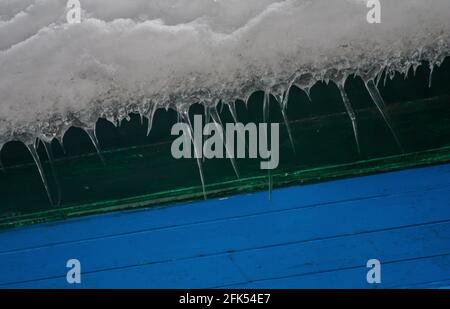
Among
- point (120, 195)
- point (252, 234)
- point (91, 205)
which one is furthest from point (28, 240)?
point (252, 234)

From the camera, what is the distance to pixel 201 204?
2.40 meters

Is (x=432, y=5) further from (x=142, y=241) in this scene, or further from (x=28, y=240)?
(x=28, y=240)

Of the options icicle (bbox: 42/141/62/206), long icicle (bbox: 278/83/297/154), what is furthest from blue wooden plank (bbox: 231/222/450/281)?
icicle (bbox: 42/141/62/206)

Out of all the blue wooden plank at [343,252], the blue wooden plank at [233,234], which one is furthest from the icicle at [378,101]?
the blue wooden plank at [343,252]

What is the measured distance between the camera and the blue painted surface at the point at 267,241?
2.37 meters

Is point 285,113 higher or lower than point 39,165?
higher

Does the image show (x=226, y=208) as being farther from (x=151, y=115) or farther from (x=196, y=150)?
(x=151, y=115)

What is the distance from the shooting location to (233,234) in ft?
7.91

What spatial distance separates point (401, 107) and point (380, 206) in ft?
1.60

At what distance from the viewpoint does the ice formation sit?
221 centimetres

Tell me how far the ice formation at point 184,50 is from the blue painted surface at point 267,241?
52 cm

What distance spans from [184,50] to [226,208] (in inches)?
30.9

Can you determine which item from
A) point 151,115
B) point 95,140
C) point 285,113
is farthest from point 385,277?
point 95,140

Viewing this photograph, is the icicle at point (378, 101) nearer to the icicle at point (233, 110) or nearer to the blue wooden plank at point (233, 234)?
the blue wooden plank at point (233, 234)
